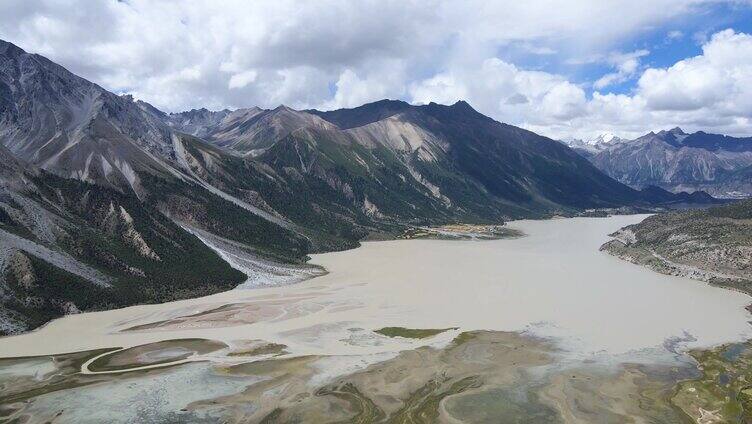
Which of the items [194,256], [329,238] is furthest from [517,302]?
[329,238]

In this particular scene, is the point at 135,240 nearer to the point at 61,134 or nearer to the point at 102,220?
the point at 102,220

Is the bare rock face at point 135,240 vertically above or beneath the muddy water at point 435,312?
above

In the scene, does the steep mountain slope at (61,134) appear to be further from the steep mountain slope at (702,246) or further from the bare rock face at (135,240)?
the steep mountain slope at (702,246)

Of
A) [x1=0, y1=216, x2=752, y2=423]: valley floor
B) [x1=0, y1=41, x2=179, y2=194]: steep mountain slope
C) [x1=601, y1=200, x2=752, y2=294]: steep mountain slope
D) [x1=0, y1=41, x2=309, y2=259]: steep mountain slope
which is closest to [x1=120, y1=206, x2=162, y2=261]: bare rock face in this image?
[x1=0, y1=216, x2=752, y2=423]: valley floor

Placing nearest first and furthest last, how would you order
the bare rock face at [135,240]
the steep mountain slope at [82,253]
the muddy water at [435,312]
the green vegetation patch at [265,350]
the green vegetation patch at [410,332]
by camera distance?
the green vegetation patch at [265,350], the muddy water at [435,312], the green vegetation patch at [410,332], the steep mountain slope at [82,253], the bare rock face at [135,240]

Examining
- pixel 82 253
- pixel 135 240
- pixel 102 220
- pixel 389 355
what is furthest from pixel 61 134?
pixel 389 355

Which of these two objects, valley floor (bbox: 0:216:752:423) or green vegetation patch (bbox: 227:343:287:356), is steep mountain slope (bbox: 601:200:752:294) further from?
green vegetation patch (bbox: 227:343:287:356)

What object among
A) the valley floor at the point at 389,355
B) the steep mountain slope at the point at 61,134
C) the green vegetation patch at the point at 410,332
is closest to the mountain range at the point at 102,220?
the steep mountain slope at the point at 61,134

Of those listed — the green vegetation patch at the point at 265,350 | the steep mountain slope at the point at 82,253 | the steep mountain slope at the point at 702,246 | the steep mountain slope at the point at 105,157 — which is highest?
the steep mountain slope at the point at 105,157

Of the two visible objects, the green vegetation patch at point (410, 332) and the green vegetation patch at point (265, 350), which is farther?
the green vegetation patch at point (410, 332)
